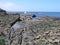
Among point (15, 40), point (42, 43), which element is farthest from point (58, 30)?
point (15, 40)

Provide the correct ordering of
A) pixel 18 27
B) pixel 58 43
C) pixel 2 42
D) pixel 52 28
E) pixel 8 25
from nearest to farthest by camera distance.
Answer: pixel 58 43 < pixel 2 42 < pixel 52 28 < pixel 18 27 < pixel 8 25

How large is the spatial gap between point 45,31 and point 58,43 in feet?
7.89

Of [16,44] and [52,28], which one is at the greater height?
[52,28]

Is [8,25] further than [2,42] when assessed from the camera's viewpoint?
Yes

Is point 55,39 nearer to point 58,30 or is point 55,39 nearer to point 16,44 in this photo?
point 58,30

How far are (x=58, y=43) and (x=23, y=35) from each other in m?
3.49

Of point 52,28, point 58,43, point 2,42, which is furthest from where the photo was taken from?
point 52,28

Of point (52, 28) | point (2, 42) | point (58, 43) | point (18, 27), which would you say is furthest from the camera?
point (18, 27)

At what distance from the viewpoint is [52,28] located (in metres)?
18.1

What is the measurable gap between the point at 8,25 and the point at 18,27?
1.71 meters

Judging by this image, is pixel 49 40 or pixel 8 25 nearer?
pixel 49 40

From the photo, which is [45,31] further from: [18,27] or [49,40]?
[18,27]

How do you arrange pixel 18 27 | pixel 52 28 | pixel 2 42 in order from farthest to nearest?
pixel 18 27 < pixel 52 28 < pixel 2 42

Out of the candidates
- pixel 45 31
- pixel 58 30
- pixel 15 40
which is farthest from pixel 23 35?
pixel 58 30
